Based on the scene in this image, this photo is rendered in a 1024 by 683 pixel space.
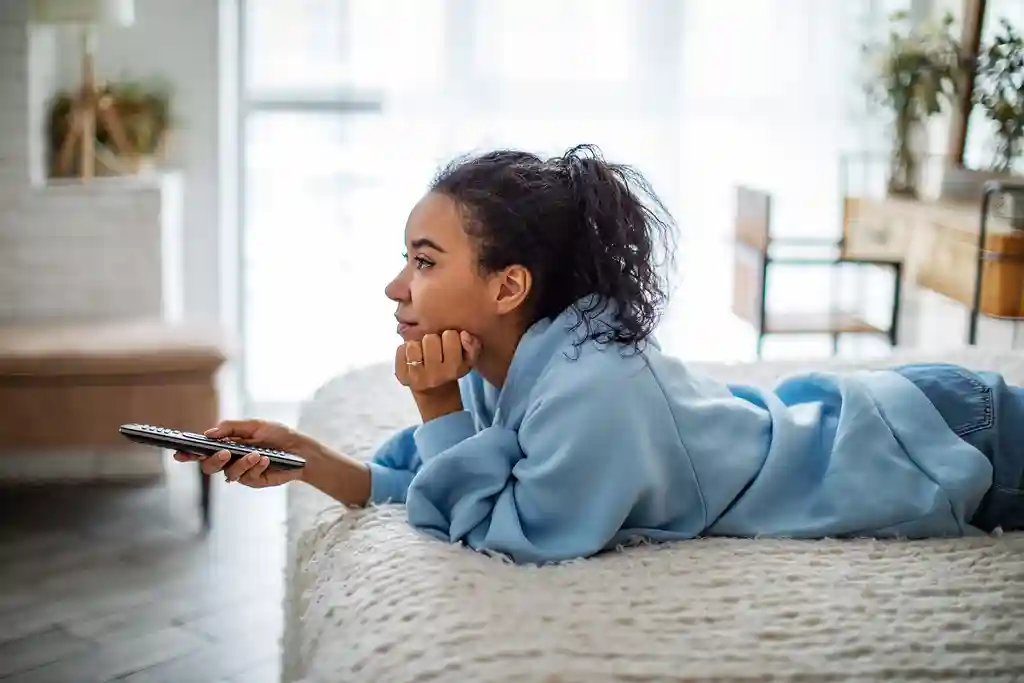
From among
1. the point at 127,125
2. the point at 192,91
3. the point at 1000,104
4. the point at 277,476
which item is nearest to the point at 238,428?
the point at 277,476

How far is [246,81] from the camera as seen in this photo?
416 cm

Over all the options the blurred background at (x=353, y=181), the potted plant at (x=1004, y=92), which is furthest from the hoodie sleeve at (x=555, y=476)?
the potted plant at (x=1004, y=92)

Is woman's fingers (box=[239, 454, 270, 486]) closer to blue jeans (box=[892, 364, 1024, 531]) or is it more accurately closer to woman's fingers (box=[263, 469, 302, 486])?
woman's fingers (box=[263, 469, 302, 486])

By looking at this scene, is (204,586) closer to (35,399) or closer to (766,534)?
(35,399)

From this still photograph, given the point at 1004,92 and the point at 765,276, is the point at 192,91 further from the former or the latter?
the point at 1004,92

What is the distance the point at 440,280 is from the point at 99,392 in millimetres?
1692

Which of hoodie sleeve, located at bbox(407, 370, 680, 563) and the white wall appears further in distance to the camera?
the white wall

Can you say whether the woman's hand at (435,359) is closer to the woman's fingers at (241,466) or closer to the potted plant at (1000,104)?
the woman's fingers at (241,466)

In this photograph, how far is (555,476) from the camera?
4.20ft

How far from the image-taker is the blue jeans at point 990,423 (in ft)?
4.74

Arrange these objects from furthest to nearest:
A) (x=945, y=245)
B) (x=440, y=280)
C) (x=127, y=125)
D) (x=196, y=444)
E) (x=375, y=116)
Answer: (x=375, y=116) < (x=127, y=125) < (x=945, y=245) < (x=440, y=280) < (x=196, y=444)

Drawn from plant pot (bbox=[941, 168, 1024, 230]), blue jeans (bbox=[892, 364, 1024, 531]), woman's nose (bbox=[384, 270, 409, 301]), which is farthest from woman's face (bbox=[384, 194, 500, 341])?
plant pot (bbox=[941, 168, 1024, 230])

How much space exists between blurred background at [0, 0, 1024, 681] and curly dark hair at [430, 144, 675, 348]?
1.50 meters

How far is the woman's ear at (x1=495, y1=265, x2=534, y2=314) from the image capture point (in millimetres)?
1405
